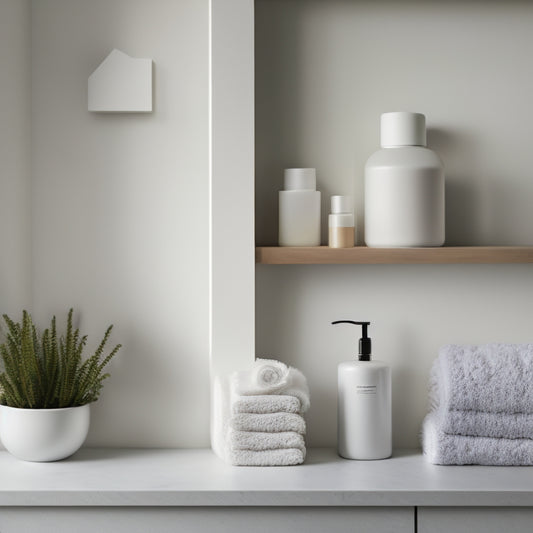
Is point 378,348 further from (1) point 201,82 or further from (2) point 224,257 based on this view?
(1) point 201,82

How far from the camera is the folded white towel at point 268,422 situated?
4.35 ft

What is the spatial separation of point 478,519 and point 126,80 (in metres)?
1.03

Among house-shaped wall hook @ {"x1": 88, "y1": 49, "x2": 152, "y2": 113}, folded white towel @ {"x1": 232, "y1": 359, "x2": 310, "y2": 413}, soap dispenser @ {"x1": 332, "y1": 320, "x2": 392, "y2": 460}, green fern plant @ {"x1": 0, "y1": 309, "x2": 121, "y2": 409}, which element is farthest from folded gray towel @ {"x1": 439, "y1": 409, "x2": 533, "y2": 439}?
house-shaped wall hook @ {"x1": 88, "y1": 49, "x2": 152, "y2": 113}

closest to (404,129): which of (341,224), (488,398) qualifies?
(341,224)

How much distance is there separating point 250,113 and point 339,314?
44cm

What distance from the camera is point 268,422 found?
1329 millimetres

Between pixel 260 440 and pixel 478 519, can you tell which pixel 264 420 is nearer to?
pixel 260 440

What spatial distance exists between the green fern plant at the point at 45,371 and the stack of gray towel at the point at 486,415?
0.64 m

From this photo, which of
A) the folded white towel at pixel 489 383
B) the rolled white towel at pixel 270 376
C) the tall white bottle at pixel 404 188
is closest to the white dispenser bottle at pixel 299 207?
the tall white bottle at pixel 404 188

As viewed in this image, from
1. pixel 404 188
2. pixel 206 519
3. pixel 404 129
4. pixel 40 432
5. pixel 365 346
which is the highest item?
pixel 404 129

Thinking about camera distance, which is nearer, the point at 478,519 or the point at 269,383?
the point at 478,519

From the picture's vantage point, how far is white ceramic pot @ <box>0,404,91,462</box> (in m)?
1.33

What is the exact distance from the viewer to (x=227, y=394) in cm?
138

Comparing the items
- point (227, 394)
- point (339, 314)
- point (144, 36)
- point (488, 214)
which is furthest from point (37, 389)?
point (488, 214)
